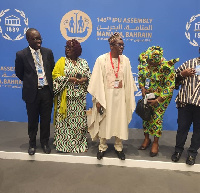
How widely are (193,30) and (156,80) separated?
1.67m

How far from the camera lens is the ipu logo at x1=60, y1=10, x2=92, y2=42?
4.39 m

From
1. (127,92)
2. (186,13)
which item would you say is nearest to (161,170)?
(127,92)

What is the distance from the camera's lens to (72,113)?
11.1 ft

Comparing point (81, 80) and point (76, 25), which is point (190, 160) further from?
point (76, 25)

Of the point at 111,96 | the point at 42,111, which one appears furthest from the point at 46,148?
the point at 111,96

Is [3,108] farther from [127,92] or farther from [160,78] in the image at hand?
[160,78]

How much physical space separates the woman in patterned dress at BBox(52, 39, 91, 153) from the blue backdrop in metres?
1.30

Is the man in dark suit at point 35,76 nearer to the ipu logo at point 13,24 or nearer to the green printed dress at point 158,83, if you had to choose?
the green printed dress at point 158,83

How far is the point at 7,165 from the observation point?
10.6 ft

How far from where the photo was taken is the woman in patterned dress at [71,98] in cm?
323

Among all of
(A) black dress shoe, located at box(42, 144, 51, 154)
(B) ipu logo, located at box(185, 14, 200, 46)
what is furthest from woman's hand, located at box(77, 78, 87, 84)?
(B) ipu logo, located at box(185, 14, 200, 46)

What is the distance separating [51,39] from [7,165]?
7.69 feet

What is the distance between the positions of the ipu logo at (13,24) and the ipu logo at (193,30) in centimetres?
285

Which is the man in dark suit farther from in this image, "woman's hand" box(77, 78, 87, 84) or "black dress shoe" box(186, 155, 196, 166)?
"black dress shoe" box(186, 155, 196, 166)
